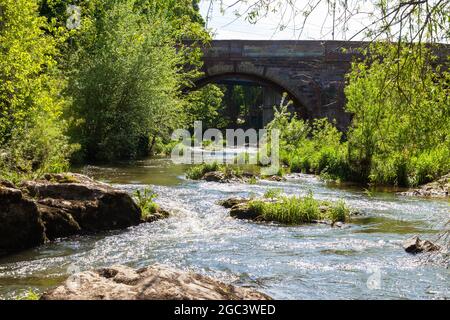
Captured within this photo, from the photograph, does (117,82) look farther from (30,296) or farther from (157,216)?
(30,296)

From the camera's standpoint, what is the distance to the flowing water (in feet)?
21.1

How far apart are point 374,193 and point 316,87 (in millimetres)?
18269

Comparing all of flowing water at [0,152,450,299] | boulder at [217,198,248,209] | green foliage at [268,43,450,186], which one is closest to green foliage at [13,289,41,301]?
flowing water at [0,152,450,299]

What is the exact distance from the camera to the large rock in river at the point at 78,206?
9133 millimetres

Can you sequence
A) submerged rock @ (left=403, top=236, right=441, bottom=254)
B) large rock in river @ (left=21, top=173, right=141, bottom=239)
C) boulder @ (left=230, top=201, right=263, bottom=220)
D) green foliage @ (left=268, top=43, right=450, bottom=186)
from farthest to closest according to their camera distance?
green foliage @ (left=268, top=43, right=450, bottom=186) → boulder @ (left=230, top=201, right=263, bottom=220) → large rock in river @ (left=21, top=173, right=141, bottom=239) → submerged rock @ (left=403, top=236, right=441, bottom=254)

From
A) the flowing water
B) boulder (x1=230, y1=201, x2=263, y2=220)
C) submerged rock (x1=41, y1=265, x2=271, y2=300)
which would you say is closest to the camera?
submerged rock (x1=41, y1=265, x2=271, y2=300)

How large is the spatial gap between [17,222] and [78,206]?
1.45m

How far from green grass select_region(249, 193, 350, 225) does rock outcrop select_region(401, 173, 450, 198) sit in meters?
4.08

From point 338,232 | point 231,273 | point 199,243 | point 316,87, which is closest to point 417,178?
point 338,232

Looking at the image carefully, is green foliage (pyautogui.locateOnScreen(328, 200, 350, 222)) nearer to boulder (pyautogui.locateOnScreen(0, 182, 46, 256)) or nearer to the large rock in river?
the large rock in river

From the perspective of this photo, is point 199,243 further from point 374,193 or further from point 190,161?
point 190,161

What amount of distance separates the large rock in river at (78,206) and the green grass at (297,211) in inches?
93.8

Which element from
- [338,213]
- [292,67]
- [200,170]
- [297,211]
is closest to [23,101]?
[200,170]

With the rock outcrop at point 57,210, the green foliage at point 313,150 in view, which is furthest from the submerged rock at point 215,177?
the rock outcrop at point 57,210
